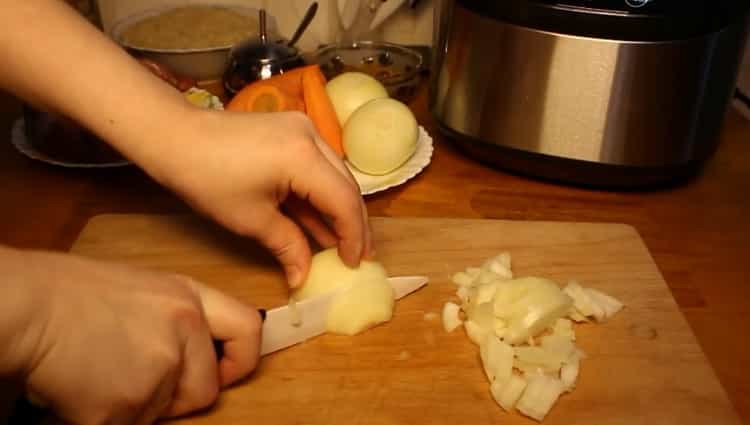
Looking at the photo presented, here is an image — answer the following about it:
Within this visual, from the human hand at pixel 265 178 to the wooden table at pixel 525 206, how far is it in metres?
0.22

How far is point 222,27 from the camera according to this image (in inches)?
52.4

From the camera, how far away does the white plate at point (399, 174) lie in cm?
98

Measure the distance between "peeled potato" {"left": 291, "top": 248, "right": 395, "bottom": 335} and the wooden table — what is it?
196 mm

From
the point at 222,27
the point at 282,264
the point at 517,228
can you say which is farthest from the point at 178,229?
the point at 222,27

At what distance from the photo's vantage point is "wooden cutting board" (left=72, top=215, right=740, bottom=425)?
673mm

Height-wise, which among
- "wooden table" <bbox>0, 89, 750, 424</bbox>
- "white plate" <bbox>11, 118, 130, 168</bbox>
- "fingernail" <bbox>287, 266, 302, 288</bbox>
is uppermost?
"fingernail" <bbox>287, 266, 302, 288</bbox>

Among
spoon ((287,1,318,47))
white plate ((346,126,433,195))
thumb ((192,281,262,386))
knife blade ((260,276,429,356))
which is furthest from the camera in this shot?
spoon ((287,1,318,47))

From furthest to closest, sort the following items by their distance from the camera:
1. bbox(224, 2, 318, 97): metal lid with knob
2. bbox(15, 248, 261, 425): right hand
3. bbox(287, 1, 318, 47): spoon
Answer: bbox(287, 1, 318, 47): spoon
bbox(224, 2, 318, 97): metal lid with knob
bbox(15, 248, 261, 425): right hand

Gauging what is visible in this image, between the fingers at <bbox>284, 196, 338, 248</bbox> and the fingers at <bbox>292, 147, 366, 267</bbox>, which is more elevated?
the fingers at <bbox>292, 147, 366, 267</bbox>

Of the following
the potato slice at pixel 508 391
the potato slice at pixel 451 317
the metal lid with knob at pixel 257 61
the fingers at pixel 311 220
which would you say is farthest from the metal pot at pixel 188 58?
the potato slice at pixel 508 391

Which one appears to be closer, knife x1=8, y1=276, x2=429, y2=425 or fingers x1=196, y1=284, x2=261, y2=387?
fingers x1=196, y1=284, x2=261, y2=387

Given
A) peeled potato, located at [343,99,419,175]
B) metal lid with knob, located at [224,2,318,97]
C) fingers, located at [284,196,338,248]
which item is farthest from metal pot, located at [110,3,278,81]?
fingers, located at [284,196,338,248]

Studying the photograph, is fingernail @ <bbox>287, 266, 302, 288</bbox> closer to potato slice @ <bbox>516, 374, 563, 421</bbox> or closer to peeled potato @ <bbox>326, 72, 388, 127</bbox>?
potato slice @ <bbox>516, 374, 563, 421</bbox>

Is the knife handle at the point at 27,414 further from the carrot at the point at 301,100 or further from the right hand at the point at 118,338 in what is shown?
the carrot at the point at 301,100
